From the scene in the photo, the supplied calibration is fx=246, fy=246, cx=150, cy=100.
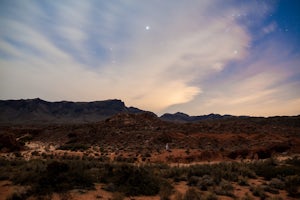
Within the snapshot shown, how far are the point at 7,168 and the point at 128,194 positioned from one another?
8.31m

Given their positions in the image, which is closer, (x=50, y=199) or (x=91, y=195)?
(x=50, y=199)

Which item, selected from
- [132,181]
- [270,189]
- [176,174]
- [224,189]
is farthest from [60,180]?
[270,189]

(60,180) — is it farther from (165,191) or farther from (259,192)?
(259,192)

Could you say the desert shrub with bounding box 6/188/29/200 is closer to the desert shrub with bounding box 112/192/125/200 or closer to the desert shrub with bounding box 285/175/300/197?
the desert shrub with bounding box 112/192/125/200

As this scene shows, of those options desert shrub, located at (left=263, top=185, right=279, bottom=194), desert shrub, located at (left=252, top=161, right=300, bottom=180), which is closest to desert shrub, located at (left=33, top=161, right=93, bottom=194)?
desert shrub, located at (left=263, top=185, right=279, bottom=194)

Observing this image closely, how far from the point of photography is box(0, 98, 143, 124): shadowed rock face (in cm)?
12588

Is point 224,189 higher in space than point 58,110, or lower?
lower

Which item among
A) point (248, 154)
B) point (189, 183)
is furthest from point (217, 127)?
point (189, 183)

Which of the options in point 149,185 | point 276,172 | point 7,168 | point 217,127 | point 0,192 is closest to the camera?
point 0,192

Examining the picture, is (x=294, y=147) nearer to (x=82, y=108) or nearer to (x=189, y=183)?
(x=189, y=183)

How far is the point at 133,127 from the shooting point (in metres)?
48.3

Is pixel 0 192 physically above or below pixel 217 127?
below

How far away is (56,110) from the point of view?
5571 inches

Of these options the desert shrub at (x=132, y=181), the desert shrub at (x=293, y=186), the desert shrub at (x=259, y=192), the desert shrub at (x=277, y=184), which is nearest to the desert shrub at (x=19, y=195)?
the desert shrub at (x=132, y=181)
